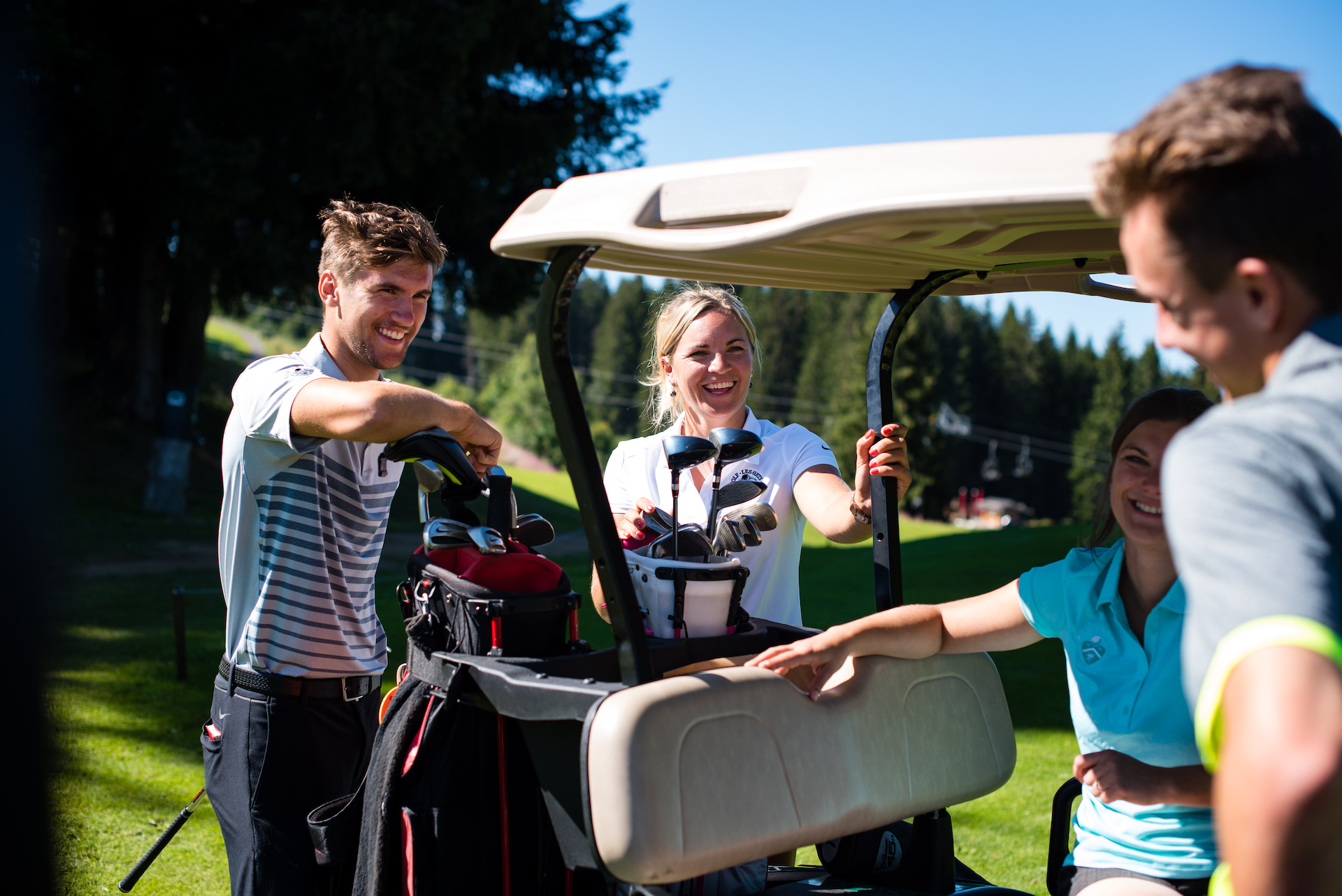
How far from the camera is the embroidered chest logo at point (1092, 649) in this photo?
1953 millimetres

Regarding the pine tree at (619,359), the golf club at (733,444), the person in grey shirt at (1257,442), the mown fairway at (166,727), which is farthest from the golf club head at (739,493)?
the pine tree at (619,359)

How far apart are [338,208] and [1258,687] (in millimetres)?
2449

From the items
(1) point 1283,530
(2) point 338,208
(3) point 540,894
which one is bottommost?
(3) point 540,894

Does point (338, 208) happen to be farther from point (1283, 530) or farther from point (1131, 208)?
point (1283, 530)

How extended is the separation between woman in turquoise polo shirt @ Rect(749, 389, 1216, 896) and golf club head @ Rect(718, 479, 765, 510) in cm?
40

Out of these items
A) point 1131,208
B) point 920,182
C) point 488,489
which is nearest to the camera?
point 1131,208

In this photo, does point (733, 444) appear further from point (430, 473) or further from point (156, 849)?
point (156, 849)

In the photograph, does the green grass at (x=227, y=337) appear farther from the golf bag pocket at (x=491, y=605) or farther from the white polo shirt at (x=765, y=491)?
the golf bag pocket at (x=491, y=605)

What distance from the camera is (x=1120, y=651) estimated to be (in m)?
1.93

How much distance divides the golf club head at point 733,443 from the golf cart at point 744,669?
340mm

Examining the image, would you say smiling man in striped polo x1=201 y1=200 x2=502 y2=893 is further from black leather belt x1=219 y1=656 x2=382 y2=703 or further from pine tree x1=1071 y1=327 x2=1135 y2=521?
pine tree x1=1071 y1=327 x2=1135 y2=521

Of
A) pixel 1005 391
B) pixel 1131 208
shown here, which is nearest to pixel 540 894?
pixel 1131 208

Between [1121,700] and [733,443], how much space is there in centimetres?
90

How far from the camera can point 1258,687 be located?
829 mm
